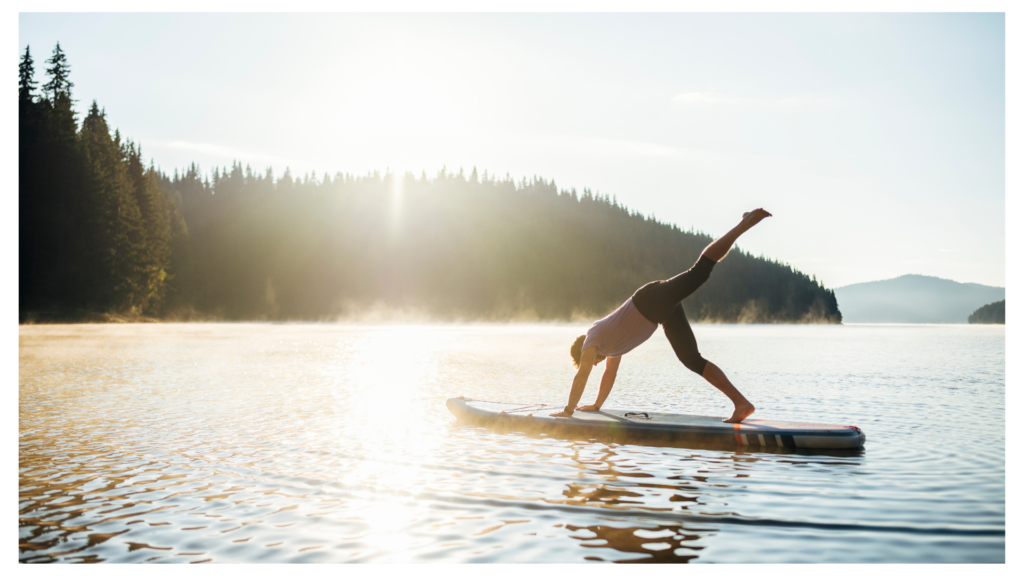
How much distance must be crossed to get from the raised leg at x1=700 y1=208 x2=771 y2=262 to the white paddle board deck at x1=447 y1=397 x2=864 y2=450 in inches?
84.7

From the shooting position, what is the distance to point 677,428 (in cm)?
820

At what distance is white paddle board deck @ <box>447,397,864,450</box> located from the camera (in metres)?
7.81

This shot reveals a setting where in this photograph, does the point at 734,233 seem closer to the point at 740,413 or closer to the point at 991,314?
the point at 740,413

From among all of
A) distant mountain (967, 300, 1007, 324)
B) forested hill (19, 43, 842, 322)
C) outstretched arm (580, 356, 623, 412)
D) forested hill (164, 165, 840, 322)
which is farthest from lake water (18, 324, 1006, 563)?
distant mountain (967, 300, 1007, 324)

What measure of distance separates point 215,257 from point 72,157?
→ 68.7 metres

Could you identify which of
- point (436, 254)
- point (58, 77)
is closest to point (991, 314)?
point (436, 254)

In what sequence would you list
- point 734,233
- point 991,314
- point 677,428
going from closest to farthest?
point 734,233 → point 677,428 → point 991,314

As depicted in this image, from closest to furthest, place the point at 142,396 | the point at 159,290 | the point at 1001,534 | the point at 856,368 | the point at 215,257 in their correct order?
the point at 1001,534
the point at 142,396
the point at 856,368
the point at 159,290
the point at 215,257

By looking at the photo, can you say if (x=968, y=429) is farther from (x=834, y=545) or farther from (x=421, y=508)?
(x=421, y=508)

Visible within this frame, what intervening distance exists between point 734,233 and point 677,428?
2484 mm

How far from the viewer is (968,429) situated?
9.48 metres
